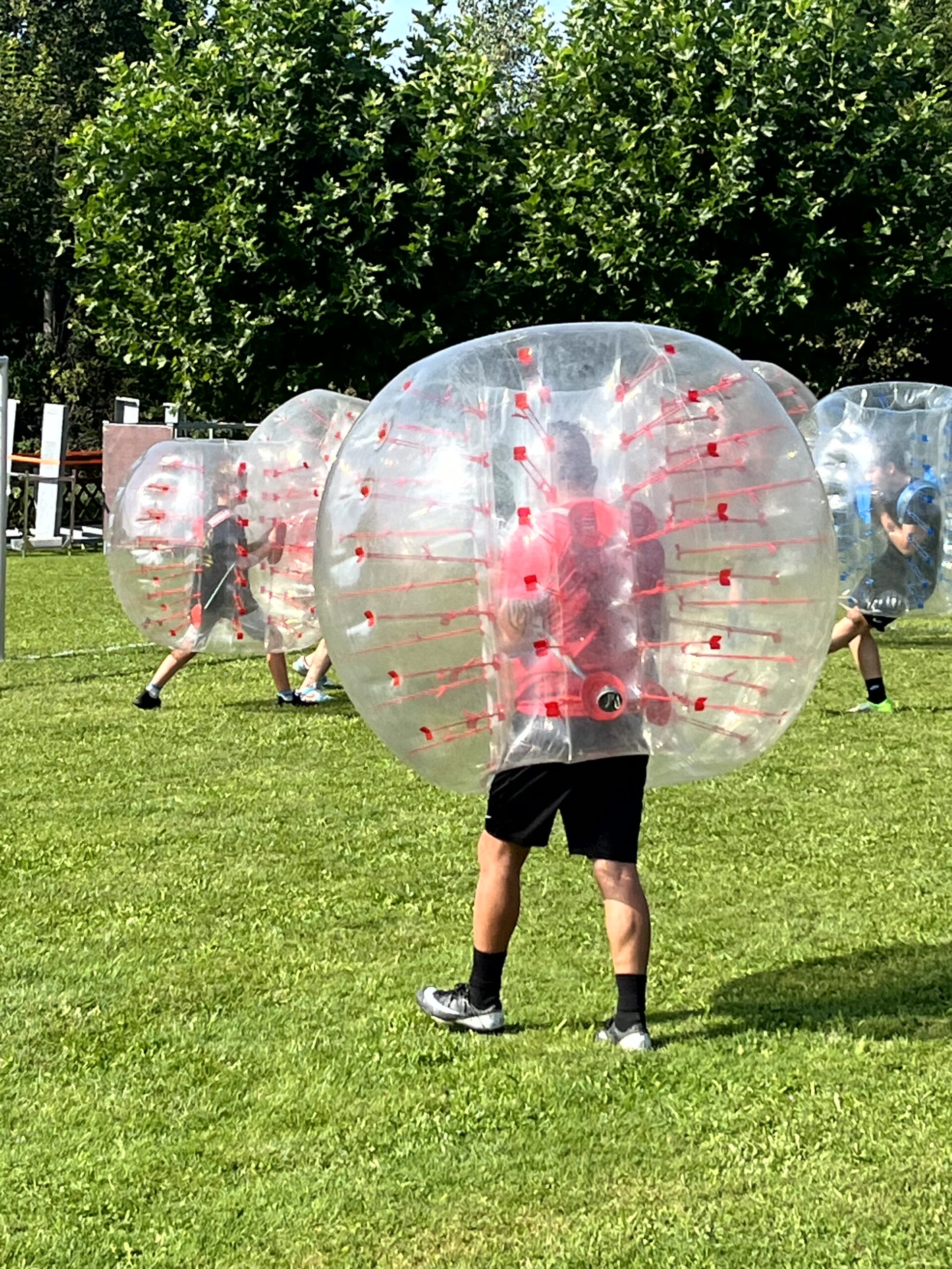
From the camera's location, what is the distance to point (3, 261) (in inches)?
1633

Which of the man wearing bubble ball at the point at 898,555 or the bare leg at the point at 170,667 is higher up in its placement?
the man wearing bubble ball at the point at 898,555

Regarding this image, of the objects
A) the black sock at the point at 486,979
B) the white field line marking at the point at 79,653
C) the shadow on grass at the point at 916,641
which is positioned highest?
the shadow on grass at the point at 916,641

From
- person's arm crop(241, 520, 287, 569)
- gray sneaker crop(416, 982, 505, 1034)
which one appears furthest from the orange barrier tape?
gray sneaker crop(416, 982, 505, 1034)

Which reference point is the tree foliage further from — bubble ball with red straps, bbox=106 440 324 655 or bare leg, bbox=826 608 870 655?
bubble ball with red straps, bbox=106 440 324 655

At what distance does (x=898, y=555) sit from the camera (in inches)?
445

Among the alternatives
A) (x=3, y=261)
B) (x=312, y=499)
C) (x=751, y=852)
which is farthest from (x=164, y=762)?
(x=3, y=261)

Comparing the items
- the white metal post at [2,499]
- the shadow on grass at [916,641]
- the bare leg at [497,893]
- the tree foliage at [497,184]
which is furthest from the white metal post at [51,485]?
the bare leg at [497,893]

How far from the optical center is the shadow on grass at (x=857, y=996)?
537 centimetres

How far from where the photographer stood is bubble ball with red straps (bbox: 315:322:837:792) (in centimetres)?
471

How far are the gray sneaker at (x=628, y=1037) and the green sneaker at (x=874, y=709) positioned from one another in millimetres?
7050

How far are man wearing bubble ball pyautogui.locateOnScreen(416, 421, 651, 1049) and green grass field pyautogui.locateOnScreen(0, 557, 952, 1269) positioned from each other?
0.50 feet

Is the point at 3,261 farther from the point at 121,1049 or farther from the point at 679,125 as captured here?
the point at 121,1049

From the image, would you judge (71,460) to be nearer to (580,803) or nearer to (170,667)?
(170,667)

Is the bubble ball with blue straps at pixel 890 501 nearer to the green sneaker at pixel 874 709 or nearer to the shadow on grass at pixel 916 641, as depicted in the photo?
the green sneaker at pixel 874 709
